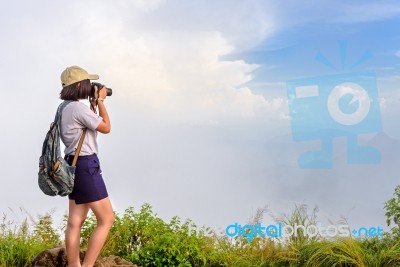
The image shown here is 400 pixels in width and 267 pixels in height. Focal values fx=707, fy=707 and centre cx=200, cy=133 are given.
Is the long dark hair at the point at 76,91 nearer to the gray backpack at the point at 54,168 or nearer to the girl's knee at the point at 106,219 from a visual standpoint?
the gray backpack at the point at 54,168

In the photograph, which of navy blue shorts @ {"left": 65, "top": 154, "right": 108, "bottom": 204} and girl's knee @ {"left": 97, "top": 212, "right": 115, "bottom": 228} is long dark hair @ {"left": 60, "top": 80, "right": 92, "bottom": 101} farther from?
girl's knee @ {"left": 97, "top": 212, "right": 115, "bottom": 228}

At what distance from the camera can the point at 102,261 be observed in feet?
24.7

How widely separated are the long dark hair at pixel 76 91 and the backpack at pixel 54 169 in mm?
102

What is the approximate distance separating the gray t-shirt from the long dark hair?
0.10 meters

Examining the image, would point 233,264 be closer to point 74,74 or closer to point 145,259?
point 145,259

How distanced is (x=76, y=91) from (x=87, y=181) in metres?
0.92

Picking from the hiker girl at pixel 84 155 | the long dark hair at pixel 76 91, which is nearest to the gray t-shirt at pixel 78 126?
the hiker girl at pixel 84 155

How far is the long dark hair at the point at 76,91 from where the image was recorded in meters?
7.04

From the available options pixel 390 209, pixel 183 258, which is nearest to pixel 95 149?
pixel 183 258

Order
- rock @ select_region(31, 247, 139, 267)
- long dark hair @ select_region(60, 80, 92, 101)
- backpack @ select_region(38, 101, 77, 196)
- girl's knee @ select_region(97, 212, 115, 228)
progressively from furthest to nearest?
rock @ select_region(31, 247, 139, 267) → long dark hair @ select_region(60, 80, 92, 101) → girl's knee @ select_region(97, 212, 115, 228) → backpack @ select_region(38, 101, 77, 196)

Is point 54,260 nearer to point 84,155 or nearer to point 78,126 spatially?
point 84,155

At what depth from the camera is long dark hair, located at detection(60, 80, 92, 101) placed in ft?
23.1

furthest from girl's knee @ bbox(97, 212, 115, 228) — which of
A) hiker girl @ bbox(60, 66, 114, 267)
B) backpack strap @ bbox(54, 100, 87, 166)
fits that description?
backpack strap @ bbox(54, 100, 87, 166)

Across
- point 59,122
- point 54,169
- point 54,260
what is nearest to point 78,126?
point 59,122
